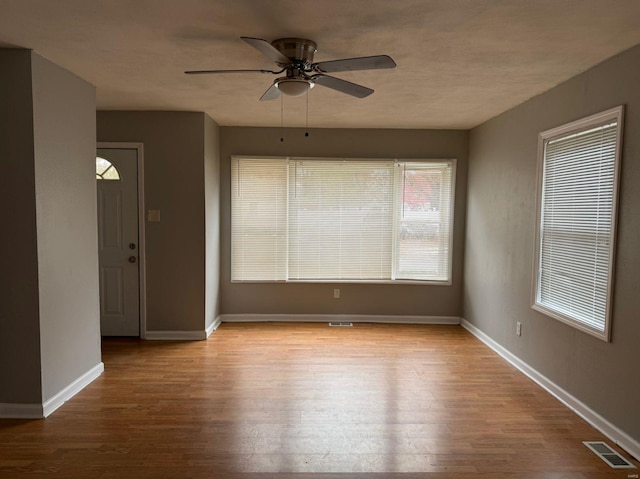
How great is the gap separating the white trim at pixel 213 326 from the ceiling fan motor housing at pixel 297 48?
3.17 meters

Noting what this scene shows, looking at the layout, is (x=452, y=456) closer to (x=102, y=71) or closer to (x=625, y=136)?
(x=625, y=136)

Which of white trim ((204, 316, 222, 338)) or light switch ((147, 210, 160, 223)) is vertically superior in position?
light switch ((147, 210, 160, 223))

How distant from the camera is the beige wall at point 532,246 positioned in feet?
8.26

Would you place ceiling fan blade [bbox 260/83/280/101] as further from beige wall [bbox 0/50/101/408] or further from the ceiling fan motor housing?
beige wall [bbox 0/50/101/408]

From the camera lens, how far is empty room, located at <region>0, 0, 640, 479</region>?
7.73 feet

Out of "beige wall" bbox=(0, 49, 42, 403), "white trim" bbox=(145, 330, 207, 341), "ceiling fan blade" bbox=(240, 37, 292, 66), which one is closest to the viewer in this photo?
"ceiling fan blade" bbox=(240, 37, 292, 66)

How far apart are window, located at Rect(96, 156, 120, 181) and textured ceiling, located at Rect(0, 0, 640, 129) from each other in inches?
35.9

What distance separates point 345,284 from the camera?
5363 millimetres

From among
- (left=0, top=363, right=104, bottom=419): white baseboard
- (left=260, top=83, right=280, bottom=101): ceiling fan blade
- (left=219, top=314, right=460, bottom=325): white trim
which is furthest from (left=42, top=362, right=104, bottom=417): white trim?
(left=260, top=83, right=280, bottom=101): ceiling fan blade

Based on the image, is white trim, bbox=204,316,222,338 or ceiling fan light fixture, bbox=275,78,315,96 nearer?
ceiling fan light fixture, bbox=275,78,315,96

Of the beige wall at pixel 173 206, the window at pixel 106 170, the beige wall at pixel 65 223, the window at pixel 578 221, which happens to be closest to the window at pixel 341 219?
the beige wall at pixel 173 206

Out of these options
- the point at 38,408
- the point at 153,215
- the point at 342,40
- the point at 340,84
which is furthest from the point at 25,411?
the point at 342,40

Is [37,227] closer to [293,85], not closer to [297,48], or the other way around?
[293,85]

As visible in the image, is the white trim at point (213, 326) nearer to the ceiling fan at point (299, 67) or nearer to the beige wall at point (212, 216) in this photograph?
the beige wall at point (212, 216)
